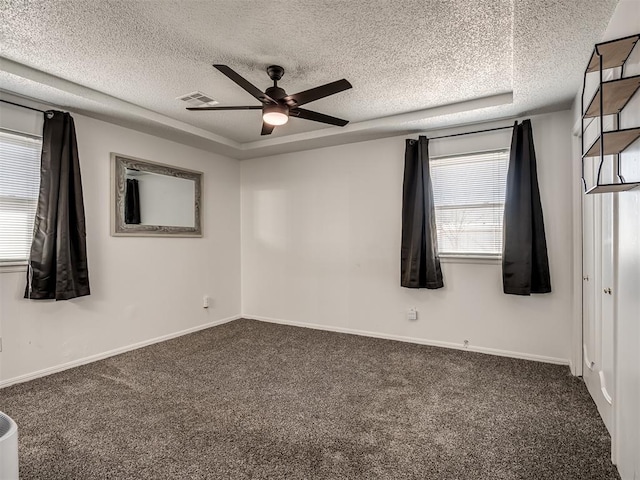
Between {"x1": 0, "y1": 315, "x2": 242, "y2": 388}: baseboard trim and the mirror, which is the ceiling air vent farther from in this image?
{"x1": 0, "y1": 315, "x2": 242, "y2": 388}: baseboard trim

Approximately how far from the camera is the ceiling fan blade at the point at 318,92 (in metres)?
2.28

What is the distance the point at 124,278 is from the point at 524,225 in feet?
13.0

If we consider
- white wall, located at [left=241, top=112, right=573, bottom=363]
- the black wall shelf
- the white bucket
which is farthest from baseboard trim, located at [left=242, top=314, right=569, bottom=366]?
the white bucket

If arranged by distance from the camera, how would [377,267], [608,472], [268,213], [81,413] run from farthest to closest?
1. [268,213]
2. [377,267]
3. [81,413]
4. [608,472]

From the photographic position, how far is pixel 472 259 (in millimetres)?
3695

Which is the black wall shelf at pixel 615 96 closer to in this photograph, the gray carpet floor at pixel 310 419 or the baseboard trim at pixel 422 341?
the gray carpet floor at pixel 310 419

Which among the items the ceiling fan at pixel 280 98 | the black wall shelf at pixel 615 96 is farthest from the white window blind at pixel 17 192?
the black wall shelf at pixel 615 96

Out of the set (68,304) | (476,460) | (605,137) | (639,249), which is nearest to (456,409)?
(476,460)

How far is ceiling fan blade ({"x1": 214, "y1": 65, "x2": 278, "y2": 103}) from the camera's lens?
211 centimetres

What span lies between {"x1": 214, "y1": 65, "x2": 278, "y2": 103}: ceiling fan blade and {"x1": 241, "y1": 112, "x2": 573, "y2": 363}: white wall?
2.01 m

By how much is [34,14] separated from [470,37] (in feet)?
8.34

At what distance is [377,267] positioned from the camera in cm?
424

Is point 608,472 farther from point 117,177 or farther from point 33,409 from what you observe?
point 117,177

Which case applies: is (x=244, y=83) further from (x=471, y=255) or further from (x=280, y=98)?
(x=471, y=255)
